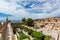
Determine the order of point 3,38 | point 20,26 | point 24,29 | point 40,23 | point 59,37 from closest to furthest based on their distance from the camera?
→ point 3,38
point 59,37
point 24,29
point 20,26
point 40,23

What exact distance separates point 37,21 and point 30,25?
0.40m

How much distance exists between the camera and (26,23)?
862 cm

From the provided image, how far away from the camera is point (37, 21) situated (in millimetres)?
8477

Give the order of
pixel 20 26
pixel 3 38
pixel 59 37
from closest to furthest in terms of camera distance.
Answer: pixel 3 38 < pixel 59 37 < pixel 20 26

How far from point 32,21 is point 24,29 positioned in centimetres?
53

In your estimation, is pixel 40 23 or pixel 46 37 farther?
pixel 40 23

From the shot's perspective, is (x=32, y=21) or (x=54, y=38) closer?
(x=54, y=38)

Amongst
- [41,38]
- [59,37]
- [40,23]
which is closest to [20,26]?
[40,23]

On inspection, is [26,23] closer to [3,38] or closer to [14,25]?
[14,25]

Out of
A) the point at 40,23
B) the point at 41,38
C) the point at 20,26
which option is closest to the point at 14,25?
the point at 20,26

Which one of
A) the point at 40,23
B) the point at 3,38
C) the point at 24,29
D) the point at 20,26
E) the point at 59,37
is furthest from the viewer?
the point at 40,23

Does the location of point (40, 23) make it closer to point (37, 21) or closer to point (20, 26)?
point (37, 21)

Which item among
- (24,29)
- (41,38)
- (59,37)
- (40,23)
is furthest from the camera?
(40,23)

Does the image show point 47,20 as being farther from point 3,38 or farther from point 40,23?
point 3,38
